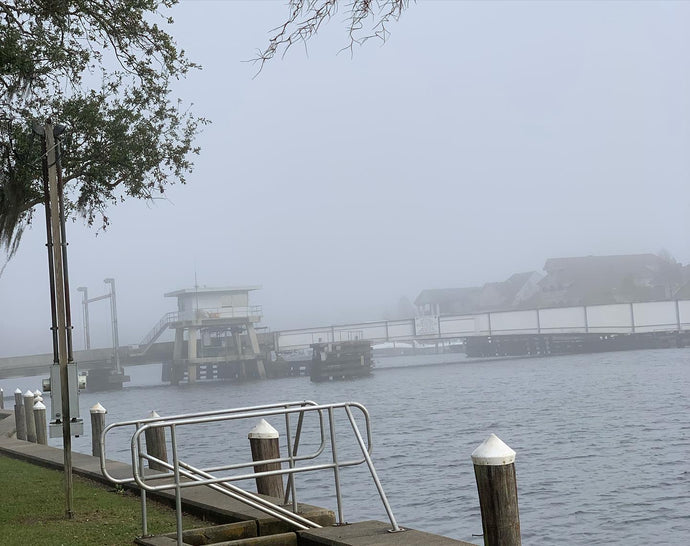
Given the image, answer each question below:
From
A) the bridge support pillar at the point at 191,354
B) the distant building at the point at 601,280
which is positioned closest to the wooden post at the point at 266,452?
the bridge support pillar at the point at 191,354

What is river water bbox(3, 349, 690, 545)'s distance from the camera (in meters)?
20.0

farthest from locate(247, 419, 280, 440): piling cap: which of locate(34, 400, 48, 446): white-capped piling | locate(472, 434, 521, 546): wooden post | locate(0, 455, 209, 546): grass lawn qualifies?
locate(34, 400, 48, 446): white-capped piling

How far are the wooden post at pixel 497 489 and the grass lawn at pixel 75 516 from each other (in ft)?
10.4

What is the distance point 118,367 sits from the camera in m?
114

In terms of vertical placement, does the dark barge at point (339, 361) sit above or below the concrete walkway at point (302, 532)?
below

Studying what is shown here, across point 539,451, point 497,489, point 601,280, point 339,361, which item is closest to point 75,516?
point 497,489

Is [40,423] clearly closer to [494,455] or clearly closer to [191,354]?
[494,455]

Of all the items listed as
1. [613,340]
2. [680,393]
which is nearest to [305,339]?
[613,340]

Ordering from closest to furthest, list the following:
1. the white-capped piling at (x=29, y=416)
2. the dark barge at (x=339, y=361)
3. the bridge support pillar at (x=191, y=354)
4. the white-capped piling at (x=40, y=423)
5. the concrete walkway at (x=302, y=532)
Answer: the concrete walkway at (x=302, y=532) → the white-capped piling at (x=40, y=423) → the white-capped piling at (x=29, y=416) → the dark barge at (x=339, y=361) → the bridge support pillar at (x=191, y=354)

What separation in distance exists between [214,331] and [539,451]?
90.1 metres

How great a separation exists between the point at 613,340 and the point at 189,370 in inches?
2188

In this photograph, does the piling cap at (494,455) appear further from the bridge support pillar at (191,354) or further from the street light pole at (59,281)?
the bridge support pillar at (191,354)

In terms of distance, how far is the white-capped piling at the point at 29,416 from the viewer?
2052 cm

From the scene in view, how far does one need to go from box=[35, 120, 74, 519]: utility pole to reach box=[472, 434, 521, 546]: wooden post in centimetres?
420
